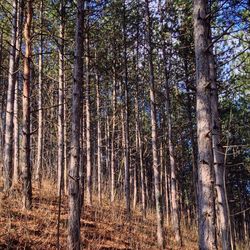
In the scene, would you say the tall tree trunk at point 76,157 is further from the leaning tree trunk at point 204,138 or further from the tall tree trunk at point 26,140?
the leaning tree trunk at point 204,138

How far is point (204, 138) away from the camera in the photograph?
417 cm

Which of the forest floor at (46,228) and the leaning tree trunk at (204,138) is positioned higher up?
the leaning tree trunk at (204,138)

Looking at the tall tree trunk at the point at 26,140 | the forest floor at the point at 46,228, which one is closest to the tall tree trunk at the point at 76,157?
the forest floor at the point at 46,228

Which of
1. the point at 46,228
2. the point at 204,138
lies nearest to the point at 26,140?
the point at 46,228

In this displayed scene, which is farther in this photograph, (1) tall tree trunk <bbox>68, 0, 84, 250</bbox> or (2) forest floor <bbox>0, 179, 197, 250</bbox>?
(2) forest floor <bbox>0, 179, 197, 250</bbox>

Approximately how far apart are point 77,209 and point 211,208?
284 centimetres

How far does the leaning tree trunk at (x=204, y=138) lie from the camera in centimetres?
391

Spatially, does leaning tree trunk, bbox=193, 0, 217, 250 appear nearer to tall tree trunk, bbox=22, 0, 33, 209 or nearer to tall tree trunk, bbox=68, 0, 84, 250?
tall tree trunk, bbox=68, 0, 84, 250

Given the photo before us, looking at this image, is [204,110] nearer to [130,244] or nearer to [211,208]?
[211,208]

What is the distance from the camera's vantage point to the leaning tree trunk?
12.8 ft

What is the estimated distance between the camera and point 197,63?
4438mm

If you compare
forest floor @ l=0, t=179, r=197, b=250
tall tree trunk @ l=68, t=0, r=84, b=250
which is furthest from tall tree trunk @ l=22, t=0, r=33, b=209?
tall tree trunk @ l=68, t=0, r=84, b=250

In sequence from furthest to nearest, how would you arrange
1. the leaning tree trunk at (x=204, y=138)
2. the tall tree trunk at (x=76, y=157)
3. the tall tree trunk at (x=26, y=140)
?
the tall tree trunk at (x=26, y=140), the tall tree trunk at (x=76, y=157), the leaning tree trunk at (x=204, y=138)

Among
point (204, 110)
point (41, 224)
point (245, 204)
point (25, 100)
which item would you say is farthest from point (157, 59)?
point (245, 204)
